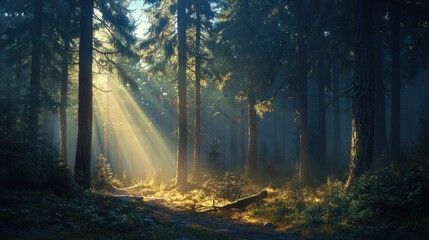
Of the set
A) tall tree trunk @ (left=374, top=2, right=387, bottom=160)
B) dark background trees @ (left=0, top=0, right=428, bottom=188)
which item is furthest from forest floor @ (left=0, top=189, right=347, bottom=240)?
tall tree trunk @ (left=374, top=2, right=387, bottom=160)

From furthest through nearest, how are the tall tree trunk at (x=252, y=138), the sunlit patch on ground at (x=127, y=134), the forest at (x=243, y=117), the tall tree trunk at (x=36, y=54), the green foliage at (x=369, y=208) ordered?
the sunlit patch on ground at (x=127, y=134) < the tall tree trunk at (x=252, y=138) < the tall tree trunk at (x=36, y=54) < the forest at (x=243, y=117) < the green foliage at (x=369, y=208)

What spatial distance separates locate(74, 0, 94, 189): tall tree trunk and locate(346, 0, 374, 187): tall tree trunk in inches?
435

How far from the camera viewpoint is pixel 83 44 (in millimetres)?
14289

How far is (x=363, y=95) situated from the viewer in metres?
11.8

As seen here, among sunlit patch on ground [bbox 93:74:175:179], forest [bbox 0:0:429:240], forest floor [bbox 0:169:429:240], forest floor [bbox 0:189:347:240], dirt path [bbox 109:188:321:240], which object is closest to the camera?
forest floor [bbox 0:189:347:240]

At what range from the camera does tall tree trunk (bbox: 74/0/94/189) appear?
14094 mm

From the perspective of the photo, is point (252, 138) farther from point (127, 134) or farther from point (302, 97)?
point (127, 134)

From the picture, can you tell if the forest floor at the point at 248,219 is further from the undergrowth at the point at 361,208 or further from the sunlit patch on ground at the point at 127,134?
the sunlit patch on ground at the point at 127,134

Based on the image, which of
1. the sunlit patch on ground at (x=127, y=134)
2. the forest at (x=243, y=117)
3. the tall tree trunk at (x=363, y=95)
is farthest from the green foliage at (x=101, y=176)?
the tall tree trunk at (x=363, y=95)

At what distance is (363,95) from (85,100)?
11.7m

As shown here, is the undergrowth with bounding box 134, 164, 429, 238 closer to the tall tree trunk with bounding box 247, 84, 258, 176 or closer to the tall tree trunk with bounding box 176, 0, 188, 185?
the tall tree trunk with bounding box 176, 0, 188, 185

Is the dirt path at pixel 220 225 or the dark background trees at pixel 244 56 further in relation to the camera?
the dark background trees at pixel 244 56

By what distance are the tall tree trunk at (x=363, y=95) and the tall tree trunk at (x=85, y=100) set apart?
11.1 m

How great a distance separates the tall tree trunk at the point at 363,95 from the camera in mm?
11711
